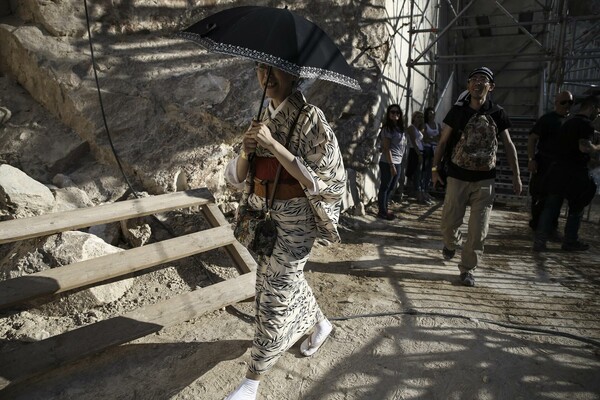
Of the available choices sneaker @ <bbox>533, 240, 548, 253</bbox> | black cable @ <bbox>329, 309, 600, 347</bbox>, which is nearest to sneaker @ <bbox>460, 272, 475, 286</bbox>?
black cable @ <bbox>329, 309, 600, 347</bbox>

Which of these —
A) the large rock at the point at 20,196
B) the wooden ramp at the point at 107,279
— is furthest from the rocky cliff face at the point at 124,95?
the wooden ramp at the point at 107,279

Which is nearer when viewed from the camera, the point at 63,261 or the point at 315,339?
the point at 315,339

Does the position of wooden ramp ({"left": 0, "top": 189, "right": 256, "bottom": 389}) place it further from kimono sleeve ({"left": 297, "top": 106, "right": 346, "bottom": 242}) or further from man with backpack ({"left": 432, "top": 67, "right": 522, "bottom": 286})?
man with backpack ({"left": 432, "top": 67, "right": 522, "bottom": 286})

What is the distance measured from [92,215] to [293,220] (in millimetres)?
1623

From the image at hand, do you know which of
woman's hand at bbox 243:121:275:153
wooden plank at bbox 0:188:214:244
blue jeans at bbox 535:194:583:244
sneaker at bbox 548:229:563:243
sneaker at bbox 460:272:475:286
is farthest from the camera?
sneaker at bbox 548:229:563:243

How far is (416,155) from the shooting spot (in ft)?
22.7

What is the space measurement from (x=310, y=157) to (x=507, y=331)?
2.07 meters

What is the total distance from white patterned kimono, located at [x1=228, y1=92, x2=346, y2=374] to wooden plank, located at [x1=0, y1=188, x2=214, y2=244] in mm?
1272

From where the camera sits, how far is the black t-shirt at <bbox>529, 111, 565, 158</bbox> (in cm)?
453

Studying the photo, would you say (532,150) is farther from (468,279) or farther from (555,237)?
(468,279)

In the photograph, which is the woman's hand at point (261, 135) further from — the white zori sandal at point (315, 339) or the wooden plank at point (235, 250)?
the wooden plank at point (235, 250)

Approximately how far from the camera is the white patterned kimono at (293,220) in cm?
199

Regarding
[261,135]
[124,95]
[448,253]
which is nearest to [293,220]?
[261,135]

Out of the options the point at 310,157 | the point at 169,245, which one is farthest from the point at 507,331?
the point at 169,245
